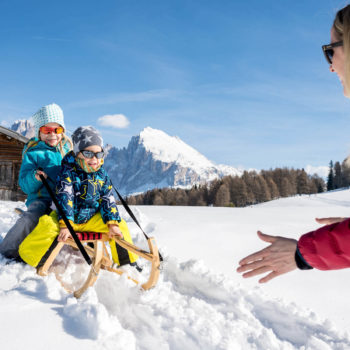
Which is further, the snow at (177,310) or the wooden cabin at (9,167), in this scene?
the wooden cabin at (9,167)

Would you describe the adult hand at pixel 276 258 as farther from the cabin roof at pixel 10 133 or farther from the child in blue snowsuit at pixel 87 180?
the cabin roof at pixel 10 133

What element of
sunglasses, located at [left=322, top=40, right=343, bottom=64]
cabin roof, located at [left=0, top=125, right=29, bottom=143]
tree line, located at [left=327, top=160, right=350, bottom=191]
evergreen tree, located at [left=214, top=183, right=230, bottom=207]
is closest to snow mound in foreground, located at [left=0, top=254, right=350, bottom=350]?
sunglasses, located at [left=322, top=40, right=343, bottom=64]

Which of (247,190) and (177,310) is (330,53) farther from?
(247,190)

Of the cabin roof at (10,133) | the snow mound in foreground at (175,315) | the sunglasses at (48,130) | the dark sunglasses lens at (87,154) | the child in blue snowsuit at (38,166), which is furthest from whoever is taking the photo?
the cabin roof at (10,133)

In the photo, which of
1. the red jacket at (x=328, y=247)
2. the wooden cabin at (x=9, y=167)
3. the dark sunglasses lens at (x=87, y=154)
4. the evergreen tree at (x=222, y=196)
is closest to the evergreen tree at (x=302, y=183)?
the evergreen tree at (x=222, y=196)

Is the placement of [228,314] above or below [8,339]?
below

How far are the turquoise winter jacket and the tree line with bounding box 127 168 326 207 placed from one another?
61.7 meters

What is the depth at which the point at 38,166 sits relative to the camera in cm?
412

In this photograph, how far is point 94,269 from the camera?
9.45 ft

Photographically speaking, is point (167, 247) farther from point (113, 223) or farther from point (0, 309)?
point (0, 309)

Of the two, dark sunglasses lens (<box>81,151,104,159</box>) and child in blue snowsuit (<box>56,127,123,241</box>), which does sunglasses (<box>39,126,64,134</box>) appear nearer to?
child in blue snowsuit (<box>56,127,123,241</box>)

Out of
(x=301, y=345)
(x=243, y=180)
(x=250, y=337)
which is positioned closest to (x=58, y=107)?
(x=250, y=337)

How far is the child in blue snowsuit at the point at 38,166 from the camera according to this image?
3.81 metres

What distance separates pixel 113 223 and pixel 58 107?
1911mm
